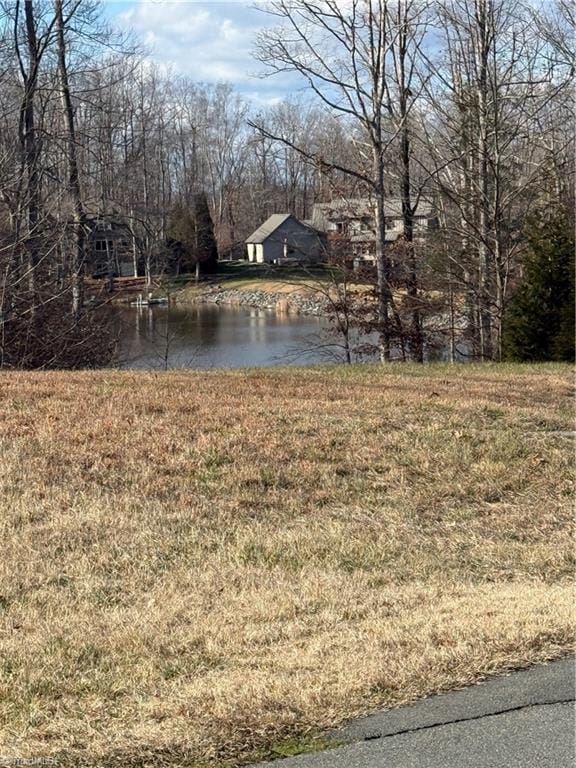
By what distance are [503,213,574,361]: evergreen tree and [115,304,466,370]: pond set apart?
5712 mm

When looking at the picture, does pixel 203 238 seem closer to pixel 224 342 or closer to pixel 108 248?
pixel 108 248

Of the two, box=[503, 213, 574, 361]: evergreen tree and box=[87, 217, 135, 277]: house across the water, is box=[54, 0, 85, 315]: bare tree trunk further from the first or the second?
box=[503, 213, 574, 361]: evergreen tree

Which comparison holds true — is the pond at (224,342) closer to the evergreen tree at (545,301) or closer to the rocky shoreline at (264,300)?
the rocky shoreline at (264,300)

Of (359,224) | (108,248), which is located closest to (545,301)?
(359,224)

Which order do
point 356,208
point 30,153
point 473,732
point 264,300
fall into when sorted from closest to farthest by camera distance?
point 473,732
point 30,153
point 356,208
point 264,300

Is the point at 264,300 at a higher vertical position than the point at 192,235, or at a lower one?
lower

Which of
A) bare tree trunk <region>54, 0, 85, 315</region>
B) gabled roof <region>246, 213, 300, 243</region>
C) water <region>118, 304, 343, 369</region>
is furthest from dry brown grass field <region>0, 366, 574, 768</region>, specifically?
gabled roof <region>246, 213, 300, 243</region>

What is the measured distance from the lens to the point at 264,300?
47812 mm

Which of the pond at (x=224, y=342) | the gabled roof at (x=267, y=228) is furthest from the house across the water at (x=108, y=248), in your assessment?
the gabled roof at (x=267, y=228)

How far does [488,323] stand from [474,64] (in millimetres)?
6970

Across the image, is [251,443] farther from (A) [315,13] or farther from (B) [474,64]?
(B) [474,64]

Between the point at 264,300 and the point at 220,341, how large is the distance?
1785cm

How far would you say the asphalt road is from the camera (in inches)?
122

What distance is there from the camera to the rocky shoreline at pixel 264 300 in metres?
41.9
